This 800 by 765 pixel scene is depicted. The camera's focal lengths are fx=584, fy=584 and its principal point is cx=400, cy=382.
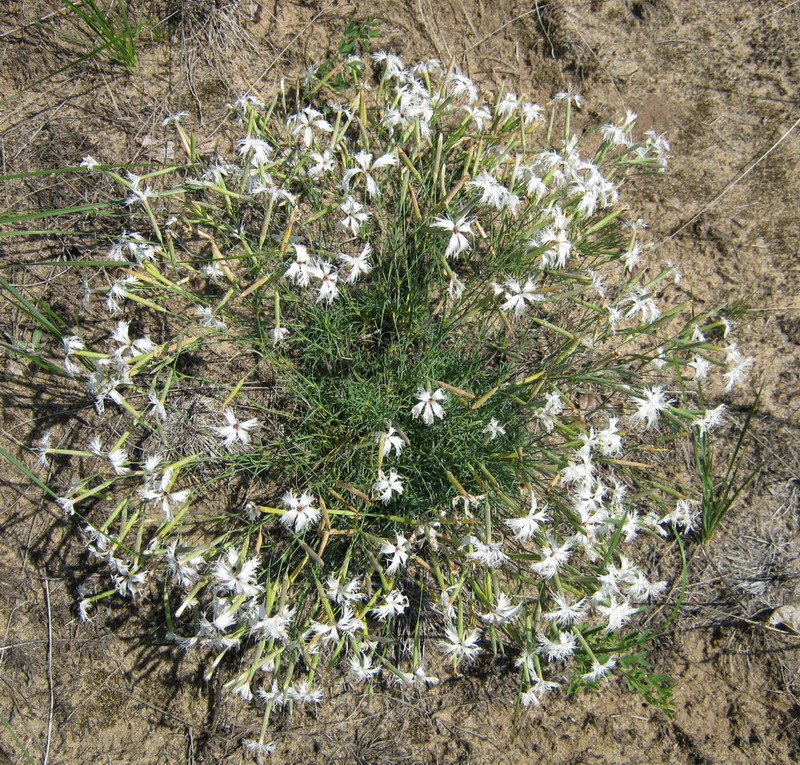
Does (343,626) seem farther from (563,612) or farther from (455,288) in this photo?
(455,288)

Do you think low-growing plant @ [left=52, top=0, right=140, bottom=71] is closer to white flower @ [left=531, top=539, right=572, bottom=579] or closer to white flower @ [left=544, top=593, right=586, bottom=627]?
white flower @ [left=531, top=539, right=572, bottom=579]

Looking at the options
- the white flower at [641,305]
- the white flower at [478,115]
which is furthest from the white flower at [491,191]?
the white flower at [641,305]

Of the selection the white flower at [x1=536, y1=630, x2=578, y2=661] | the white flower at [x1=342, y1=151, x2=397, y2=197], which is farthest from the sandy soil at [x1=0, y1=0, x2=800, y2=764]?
the white flower at [x1=342, y1=151, x2=397, y2=197]

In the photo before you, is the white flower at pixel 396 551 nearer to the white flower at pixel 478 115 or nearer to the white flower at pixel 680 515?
the white flower at pixel 680 515

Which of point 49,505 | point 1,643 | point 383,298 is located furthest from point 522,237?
point 1,643

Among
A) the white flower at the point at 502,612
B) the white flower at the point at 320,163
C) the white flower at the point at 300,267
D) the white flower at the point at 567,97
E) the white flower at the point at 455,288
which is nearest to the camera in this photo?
the white flower at the point at 300,267

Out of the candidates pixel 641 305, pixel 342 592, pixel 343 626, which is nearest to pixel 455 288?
pixel 641 305
